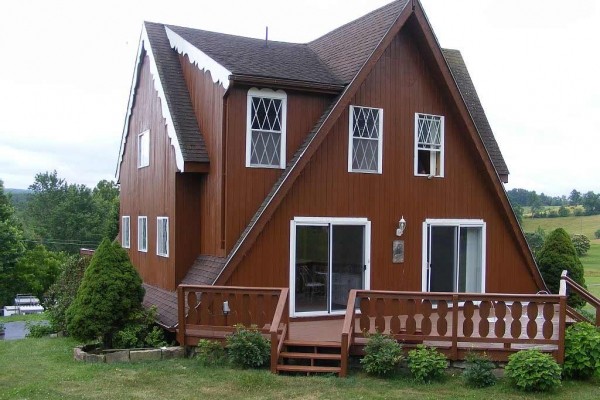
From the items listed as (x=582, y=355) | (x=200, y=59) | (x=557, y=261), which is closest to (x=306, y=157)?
(x=200, y=59)

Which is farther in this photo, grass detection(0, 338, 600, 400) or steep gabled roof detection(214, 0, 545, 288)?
steep gabled roof detection(214, 0, 545, 288)

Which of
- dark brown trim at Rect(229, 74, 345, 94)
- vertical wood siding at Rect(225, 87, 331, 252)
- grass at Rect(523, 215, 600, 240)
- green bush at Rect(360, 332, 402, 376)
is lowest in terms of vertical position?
grass at Rect(523, 215, 600, 240)

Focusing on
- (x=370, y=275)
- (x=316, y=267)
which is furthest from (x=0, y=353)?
(x=370, y=275)

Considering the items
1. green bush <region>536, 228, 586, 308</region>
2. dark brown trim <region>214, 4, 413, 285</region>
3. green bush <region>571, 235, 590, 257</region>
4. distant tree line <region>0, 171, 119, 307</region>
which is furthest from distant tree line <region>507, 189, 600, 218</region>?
dark brown trim <region>214, 4, 413, 285</region>

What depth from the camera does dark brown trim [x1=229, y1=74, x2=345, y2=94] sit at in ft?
39.9

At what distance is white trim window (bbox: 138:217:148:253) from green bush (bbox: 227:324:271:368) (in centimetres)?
662

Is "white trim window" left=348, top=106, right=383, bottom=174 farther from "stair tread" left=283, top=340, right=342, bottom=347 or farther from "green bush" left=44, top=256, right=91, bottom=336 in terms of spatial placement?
"green bush" left=44, top=256, right=91, bottom=336

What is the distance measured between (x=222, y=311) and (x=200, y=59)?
5585mm

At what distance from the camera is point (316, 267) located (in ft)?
42.4

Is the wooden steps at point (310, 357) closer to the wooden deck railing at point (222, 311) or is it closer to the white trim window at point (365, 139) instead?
the wooden deck railing at point (222, 311)

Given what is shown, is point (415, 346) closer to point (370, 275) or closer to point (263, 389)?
point (263, 389)

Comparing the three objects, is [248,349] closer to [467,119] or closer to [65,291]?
[467,119]

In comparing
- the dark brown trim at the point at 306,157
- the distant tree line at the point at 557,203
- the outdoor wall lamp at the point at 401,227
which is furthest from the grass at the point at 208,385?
the distant tree line at the point at 557,203

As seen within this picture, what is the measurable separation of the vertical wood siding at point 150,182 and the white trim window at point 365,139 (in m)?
3.73
